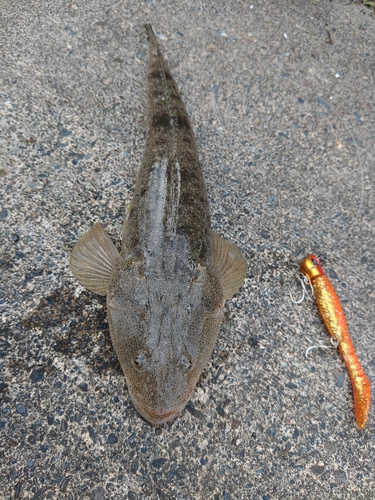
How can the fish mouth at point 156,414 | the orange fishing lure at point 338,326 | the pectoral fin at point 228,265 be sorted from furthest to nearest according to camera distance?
the pectoral fin at point 228,265 → the orange fishing lure at point 338,326 → the fish mouth at point 156,414

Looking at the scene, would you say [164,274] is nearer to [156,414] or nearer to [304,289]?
[156,414]

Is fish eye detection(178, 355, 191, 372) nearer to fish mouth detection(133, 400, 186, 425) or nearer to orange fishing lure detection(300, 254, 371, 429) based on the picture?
fish mouth detection(133, 400, 186, 425)

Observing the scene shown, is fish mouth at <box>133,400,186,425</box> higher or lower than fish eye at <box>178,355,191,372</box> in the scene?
lower

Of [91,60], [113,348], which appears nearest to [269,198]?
[113,348]

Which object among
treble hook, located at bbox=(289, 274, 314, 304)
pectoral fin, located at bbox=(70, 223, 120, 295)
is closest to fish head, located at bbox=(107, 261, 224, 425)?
pectoral fin, located at bbox=(70, 223, 120, 295)

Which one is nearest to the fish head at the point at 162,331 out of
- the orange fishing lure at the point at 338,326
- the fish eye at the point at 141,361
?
the fish eye at the point at 141,361

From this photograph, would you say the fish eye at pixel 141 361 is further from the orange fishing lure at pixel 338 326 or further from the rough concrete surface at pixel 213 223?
the orange fishing lure at pixel 338 326

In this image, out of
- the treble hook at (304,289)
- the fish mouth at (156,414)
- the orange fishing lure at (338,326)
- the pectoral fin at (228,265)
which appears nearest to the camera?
the fish mouth at (156,414)

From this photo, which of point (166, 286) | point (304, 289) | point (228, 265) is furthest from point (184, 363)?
point (304, 289)

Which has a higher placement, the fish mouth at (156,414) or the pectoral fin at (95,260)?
the pectoral fin at (95,260)
